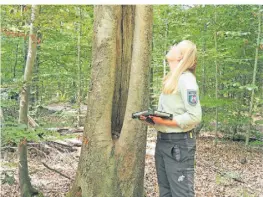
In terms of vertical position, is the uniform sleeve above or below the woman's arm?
above

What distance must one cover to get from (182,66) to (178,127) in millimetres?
368

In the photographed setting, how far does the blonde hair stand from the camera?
1917 millimetres

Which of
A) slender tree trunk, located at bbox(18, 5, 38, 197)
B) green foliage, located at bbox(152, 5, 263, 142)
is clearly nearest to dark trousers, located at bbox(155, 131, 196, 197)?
slender tree trunk, located at bbox(18, 5, 38, 197)

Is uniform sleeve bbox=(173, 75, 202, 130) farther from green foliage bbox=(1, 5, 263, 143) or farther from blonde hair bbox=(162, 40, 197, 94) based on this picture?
green foliage bbox=(1, 5, 263, 143)

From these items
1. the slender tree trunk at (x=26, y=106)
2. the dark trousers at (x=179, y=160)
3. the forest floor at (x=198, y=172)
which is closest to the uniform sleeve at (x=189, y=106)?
the dark trousers at (x=179, y=160)

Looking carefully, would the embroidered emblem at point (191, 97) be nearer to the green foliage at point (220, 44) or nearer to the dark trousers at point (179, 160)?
the dark trousers at point (179, 160)

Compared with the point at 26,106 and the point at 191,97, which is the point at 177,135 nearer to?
the point at 191,97

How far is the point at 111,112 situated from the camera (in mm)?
2455

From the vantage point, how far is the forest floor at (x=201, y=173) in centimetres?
415

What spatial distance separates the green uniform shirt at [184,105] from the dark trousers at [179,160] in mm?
57

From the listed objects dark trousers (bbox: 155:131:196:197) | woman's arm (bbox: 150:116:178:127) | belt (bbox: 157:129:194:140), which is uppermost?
woman's arm (bbox: 150:116:178:127)

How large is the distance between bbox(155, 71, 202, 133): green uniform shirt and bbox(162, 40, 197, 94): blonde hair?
0.03 meters

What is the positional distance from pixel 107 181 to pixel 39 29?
232 cm

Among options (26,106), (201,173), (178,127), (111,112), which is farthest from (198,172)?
(178,127)
